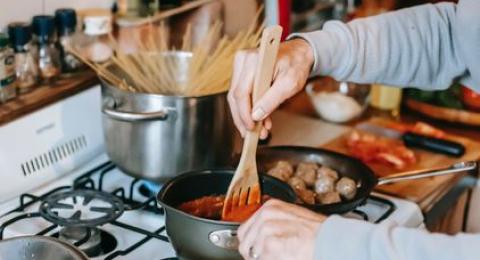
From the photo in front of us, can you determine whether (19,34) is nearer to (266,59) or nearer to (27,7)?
(27,7)

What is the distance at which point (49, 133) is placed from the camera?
1.33 m

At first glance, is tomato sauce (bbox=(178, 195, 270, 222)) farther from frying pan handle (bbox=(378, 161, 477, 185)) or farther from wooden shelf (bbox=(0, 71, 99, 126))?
wooden shelf (bbox=(0, 71, 99, 126))

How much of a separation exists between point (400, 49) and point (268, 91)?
0.31 m

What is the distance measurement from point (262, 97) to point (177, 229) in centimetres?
21

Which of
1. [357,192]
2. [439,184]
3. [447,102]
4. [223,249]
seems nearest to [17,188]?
[223,249]

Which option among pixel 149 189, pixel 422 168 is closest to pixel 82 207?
pixel 149 189

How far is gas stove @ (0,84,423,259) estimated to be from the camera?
45.3 inches

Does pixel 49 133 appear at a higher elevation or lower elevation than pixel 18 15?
lower

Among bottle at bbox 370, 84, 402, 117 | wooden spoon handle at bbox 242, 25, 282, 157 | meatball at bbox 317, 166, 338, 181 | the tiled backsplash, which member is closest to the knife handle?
bottle at bbox 370, 84, 402, 117

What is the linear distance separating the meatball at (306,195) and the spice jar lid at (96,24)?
19.3 inches

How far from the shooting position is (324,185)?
4.10 ft

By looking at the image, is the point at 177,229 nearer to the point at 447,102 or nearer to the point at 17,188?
the point at 17,188

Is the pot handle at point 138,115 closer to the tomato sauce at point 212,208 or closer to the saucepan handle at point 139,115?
the saucepan handle at point 139,115

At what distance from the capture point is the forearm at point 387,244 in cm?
80
